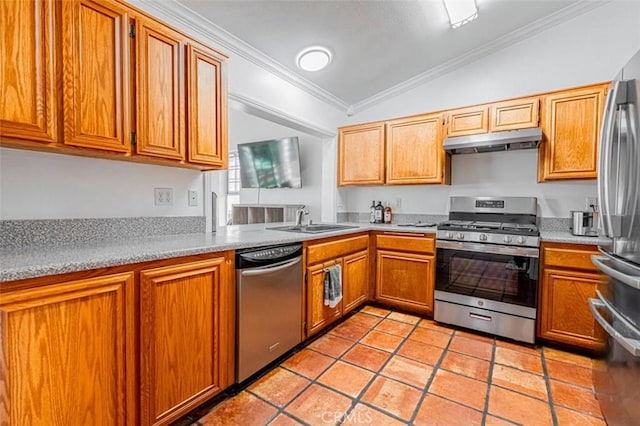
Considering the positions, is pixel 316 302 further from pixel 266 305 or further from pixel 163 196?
pixel 163 196

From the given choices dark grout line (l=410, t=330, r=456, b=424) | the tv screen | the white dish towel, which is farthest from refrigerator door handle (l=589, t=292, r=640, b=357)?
the tv screen

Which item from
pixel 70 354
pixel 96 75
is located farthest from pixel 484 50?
pixel 70 354

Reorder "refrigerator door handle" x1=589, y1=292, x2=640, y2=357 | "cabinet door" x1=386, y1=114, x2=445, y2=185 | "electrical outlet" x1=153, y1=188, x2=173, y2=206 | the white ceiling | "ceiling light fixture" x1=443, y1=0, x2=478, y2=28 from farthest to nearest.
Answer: "cabinet door" x1=386, y1=114, x2=445, y2=185 < "ceiling light fixture" x1=443, y1=0, x2=478, y2=28 < the white ceiling < "electrical outlet" x1=153, y1=188, x2=173, y2=206 < "refrigerator door handle" x1=589, y1=292, x2=640, y2=357

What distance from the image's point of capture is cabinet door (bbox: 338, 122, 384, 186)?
3.46m

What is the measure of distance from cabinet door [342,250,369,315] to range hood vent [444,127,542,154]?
4.50ft

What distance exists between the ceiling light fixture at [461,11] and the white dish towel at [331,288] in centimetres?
224

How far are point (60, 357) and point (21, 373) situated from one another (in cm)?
10

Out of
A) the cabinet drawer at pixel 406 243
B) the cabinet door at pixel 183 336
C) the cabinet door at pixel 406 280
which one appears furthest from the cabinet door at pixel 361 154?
the cabinet door at pixel 183 336

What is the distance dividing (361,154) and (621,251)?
99.3 inches

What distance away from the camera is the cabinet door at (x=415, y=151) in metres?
3.09

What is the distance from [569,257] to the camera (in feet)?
7.42

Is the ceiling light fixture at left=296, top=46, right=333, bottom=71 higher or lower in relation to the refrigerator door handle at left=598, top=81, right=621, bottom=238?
higher

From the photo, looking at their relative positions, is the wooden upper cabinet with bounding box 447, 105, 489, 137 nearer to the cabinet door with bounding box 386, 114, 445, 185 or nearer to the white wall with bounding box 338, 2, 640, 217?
the cabinet door with bounding box 386, 114, 445, 185

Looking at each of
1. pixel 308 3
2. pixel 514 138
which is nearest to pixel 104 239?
pixel 308 3
